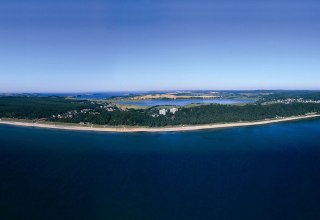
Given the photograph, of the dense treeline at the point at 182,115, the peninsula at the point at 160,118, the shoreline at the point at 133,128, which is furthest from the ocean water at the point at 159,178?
the dense treeline at the point at 182,115

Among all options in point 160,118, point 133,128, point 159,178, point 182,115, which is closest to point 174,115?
point 182,115

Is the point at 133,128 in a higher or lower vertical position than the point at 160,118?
lower

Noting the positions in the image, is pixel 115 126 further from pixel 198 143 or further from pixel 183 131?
pixel 198 143

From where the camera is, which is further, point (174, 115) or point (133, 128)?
point (174, 115)

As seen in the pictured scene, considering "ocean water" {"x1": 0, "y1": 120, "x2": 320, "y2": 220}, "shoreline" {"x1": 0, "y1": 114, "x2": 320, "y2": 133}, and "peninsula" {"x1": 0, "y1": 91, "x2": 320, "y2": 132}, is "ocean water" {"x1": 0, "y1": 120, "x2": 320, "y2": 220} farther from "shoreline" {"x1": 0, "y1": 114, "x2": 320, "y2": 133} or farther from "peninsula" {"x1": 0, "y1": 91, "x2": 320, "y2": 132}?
"peninsula" {"x1": 0, "y1": 91, "x2": 320, "y2": 132}

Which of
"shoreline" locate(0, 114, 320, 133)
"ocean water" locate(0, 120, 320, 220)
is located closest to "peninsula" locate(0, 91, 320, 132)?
"shoreline" locate(0, 114, 320, 133)

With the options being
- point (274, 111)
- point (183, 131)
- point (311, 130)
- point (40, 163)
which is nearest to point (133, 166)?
point (40, 163)

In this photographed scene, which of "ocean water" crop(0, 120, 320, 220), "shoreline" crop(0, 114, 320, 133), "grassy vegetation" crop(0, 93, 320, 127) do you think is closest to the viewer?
"ocean water" crop(0, 120, 320, 220)

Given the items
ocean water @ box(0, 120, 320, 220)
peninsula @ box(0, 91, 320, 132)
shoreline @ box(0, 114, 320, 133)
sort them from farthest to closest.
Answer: peninsula @ box(0, 91, 320, 132) < shoreline @ box(0, 114, 320, 133) < ocean water @ box(0, 120, 320, 220)

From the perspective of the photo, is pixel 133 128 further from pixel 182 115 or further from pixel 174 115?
pixel 174 115

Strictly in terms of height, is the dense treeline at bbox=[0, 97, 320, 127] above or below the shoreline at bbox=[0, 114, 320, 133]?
above
